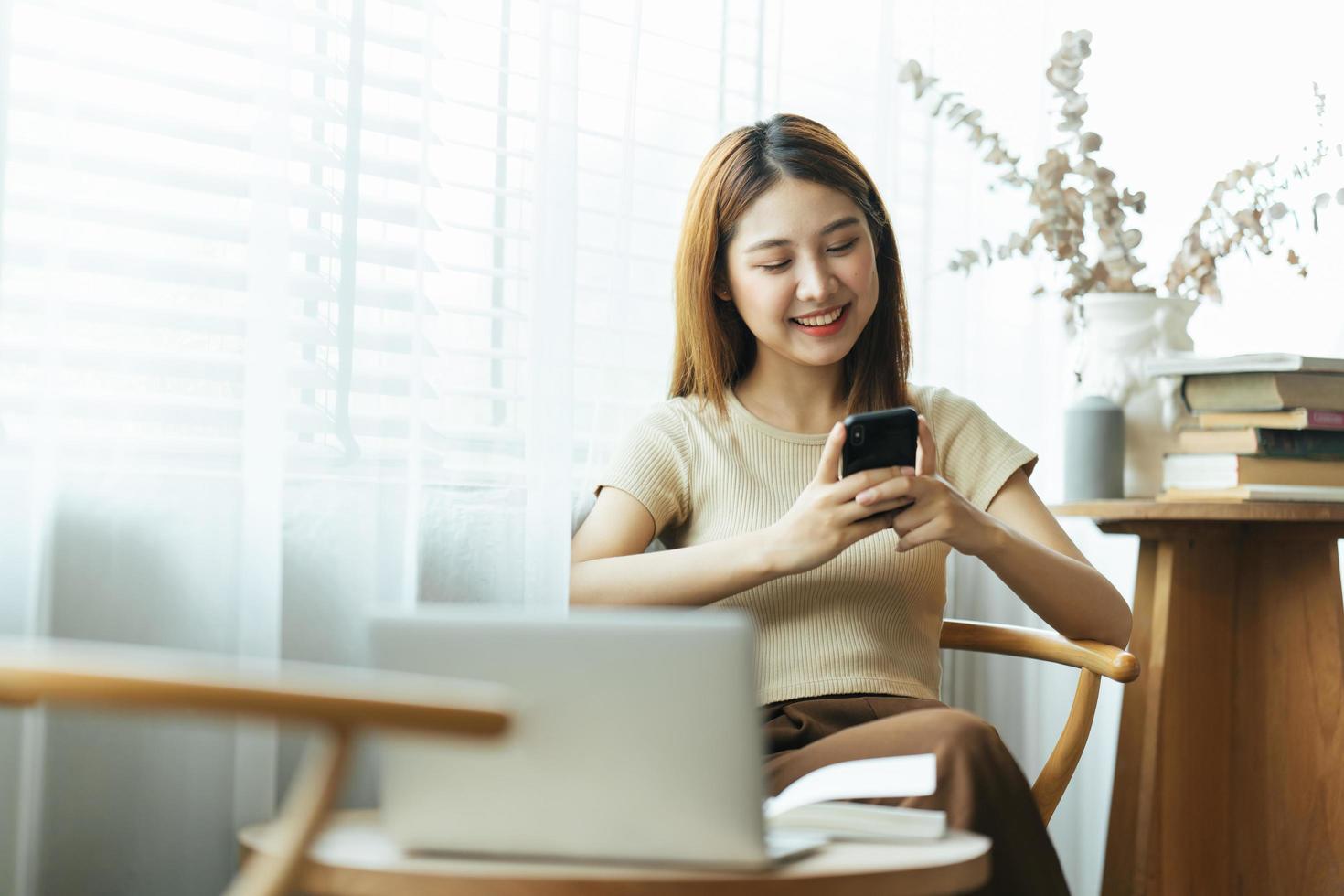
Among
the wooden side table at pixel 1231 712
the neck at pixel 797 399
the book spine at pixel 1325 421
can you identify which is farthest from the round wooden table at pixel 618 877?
the book spine at pixel 1325 421

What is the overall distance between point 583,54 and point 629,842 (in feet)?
3.57

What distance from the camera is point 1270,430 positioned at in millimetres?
1729

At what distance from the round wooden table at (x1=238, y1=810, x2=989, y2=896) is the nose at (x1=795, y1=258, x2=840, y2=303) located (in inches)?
31.1

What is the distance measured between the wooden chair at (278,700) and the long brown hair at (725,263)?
3.45 feet

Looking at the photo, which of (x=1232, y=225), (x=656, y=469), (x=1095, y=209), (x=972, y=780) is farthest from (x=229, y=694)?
(x=1232, y=225)

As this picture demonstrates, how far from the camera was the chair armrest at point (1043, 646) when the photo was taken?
135 cm

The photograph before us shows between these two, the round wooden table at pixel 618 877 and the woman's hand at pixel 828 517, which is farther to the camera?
the woman's hand at pixel 828 517

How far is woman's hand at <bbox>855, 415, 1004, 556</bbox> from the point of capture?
1.29m

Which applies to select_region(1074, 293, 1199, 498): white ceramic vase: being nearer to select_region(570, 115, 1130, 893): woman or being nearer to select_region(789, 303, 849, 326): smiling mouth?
select_region(570, 115, 1130, 893): woman

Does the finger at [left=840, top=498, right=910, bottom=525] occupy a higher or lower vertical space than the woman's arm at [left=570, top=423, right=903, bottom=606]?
higher

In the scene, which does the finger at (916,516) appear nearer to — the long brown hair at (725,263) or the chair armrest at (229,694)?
the long brown hair at (725,263)

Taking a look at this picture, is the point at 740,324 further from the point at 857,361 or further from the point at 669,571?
the point at 669,571

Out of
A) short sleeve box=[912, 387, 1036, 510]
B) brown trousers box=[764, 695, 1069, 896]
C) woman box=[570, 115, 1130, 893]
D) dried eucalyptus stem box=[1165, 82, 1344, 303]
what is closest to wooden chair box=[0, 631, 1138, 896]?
brown trousers box=[764, 695, 1069, 896]

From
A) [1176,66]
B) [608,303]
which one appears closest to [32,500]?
[608,303]
